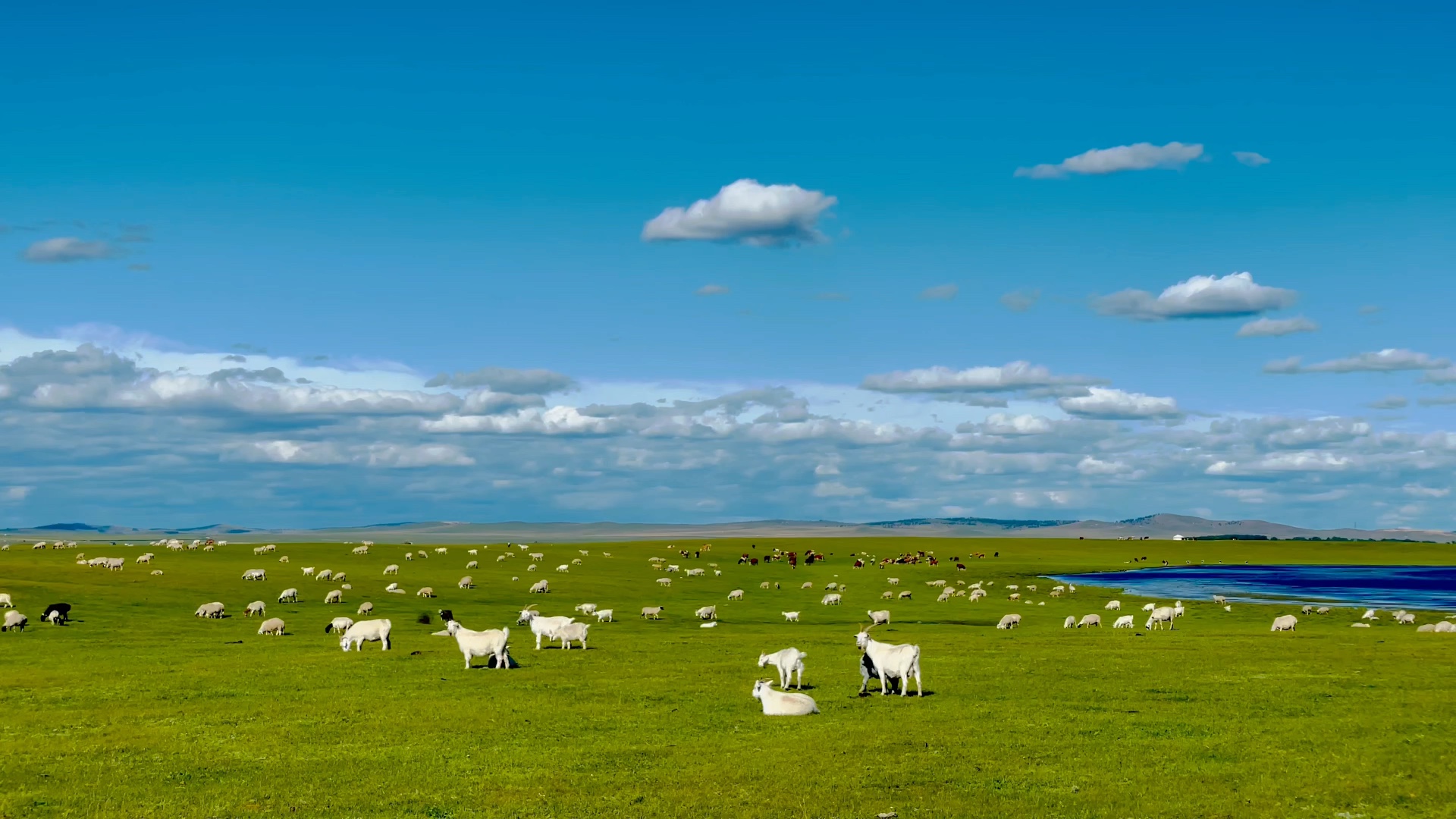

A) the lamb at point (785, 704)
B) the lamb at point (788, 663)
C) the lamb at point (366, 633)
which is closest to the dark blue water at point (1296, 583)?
the lamb at point (788, 663)

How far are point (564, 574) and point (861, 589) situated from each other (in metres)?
23.3

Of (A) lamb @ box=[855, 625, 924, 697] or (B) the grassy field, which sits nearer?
(B) the grassy field

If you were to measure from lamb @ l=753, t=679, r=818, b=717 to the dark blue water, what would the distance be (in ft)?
205

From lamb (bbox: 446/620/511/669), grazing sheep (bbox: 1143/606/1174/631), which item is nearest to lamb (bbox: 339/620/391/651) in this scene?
lamb (bbox: 446/620/511/669)

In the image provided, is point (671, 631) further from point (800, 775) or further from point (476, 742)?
point (800, 775)

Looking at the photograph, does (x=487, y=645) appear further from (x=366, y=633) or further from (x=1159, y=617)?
(x=1159, y=617)

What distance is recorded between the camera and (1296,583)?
104 m

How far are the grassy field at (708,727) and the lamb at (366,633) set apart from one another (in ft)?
1.77

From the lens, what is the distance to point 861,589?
83.6m

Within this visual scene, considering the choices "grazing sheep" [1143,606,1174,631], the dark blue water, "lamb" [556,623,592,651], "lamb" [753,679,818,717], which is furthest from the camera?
the dark blue water

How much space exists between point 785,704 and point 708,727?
206cm

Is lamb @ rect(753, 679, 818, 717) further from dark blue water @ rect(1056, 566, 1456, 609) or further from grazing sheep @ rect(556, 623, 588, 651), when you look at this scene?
dark blue water @ rect(1056, 566, 1456, 609)

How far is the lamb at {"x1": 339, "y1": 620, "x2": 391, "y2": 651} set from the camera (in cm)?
3694

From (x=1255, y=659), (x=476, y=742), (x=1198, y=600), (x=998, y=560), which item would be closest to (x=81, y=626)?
(x=476, y=742)
